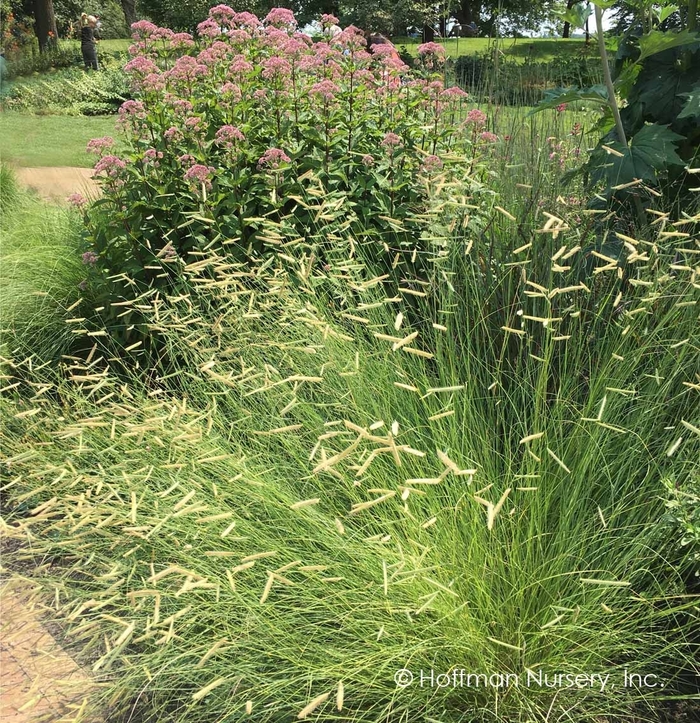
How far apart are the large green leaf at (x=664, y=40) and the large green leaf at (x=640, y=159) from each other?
1.10 feet

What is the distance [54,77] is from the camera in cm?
2105

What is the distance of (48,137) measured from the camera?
13648 mm

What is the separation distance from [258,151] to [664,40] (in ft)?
6.92

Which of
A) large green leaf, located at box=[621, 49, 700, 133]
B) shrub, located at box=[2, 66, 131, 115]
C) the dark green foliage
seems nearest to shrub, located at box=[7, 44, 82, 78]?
the dark green foliage

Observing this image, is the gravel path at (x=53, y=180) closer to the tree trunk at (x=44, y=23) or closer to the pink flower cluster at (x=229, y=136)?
the pink flower cluster at (x=229, y=136)

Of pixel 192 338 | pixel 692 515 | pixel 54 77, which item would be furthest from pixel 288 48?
pixel 54 77

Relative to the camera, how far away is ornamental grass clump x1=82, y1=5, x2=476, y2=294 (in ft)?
12.3

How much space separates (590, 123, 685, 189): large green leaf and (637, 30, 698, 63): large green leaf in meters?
0.33

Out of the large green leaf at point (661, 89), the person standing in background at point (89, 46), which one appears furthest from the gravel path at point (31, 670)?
the person standing in background at point (89, 46)

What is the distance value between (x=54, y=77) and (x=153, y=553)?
895 inches

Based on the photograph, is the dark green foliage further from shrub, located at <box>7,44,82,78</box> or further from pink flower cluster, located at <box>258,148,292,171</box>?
pink flower cluster, located at <box>258,148,292,171</box>

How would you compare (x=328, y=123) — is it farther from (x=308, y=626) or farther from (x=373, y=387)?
(x=308, y=626)

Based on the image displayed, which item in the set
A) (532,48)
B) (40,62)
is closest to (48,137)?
(532,48)

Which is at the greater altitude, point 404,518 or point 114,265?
point 114,265
